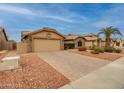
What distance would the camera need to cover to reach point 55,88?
4742 mm

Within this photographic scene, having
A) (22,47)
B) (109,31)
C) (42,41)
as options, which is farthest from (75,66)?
(109,31)

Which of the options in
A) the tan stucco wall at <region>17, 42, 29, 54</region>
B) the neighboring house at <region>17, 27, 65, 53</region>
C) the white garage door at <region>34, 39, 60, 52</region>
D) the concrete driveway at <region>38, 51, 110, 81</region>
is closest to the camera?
the concrete driveway at <region>38, 51, 110, 81</region>

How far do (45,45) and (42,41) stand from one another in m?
0.80

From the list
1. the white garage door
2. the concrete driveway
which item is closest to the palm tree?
the white garage door

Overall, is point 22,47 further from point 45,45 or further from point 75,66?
point 75,66

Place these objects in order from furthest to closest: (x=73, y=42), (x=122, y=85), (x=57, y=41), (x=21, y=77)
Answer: (x=73, y=42) < (x=57, y=41) < (x=21, y=77) < (x=122, y=85)

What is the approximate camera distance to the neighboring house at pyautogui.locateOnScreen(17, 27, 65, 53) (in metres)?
18.6

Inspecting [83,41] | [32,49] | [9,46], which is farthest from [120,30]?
[9,46]

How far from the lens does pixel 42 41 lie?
20281 mm

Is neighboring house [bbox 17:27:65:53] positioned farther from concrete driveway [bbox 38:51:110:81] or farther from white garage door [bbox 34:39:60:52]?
concrete driveway [bbox 38:51:110:81]

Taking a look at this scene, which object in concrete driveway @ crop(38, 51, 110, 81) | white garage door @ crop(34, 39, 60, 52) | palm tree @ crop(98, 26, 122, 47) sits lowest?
concrete driveway @ crop(38, 51, 110, 81)
